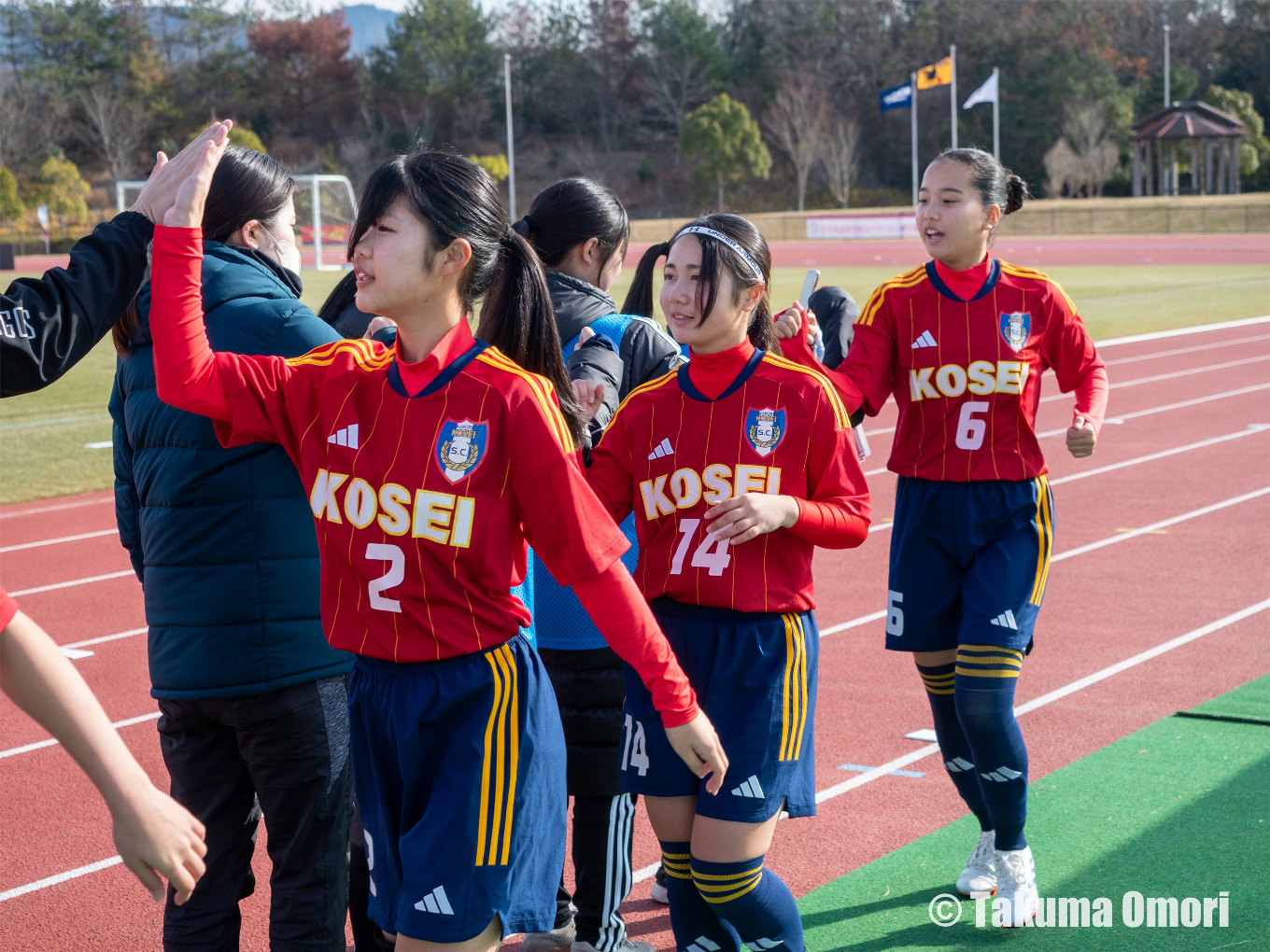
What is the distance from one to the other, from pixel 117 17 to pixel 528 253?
82.4m

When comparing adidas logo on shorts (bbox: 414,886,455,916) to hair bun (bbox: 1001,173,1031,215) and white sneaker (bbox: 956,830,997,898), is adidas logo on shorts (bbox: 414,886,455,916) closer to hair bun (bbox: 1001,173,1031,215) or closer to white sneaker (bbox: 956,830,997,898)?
white sneaker (bbox: 956,830,997,898)

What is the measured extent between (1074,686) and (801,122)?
69216mm

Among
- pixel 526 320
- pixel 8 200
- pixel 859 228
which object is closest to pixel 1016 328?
pixel 526 320

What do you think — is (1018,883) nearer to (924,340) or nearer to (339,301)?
(924,340)

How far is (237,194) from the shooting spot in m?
2.79

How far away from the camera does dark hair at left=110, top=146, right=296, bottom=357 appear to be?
2.78 metres

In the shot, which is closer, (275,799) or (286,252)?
(275,799)

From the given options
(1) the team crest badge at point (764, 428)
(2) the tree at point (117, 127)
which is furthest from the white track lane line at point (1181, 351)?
(2) the tree at point (117, 127)

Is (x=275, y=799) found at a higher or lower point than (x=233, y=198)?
lower

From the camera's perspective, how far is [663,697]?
2.32 m

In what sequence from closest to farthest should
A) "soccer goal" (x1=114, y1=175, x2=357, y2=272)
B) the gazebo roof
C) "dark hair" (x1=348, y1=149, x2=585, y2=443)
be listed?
"dark hair" (x1=348, y1=149, x2=585, y2=443)
"soccer goal" (x1=114, y1=175, x2=357, y2=272)
the gazebo roof

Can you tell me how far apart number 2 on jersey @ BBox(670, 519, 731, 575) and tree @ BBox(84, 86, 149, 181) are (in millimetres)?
70332

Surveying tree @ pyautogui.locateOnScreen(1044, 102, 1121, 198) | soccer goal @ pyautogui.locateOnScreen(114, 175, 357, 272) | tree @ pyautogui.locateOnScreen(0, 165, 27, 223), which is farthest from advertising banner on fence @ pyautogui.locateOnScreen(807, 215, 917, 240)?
tree @ pyautogui.locateOnScreen(0, 165, 27, 223)

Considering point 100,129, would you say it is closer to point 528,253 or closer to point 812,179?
point 812,179
